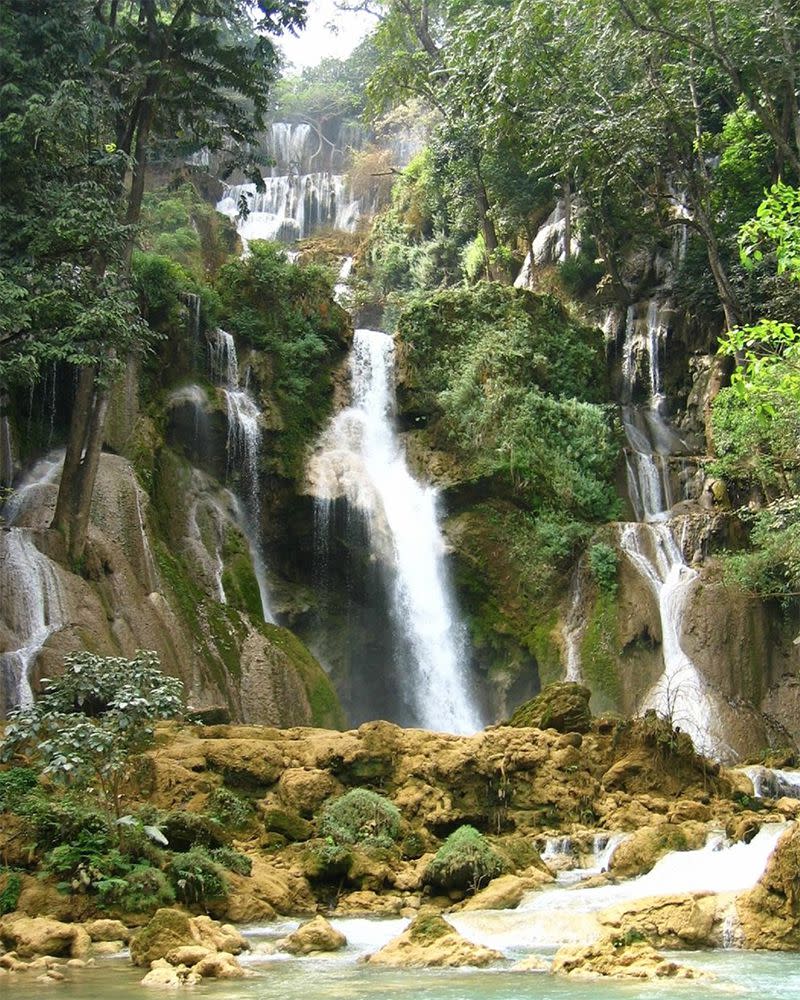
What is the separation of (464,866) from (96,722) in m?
4.70

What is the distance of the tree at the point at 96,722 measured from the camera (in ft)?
37.8

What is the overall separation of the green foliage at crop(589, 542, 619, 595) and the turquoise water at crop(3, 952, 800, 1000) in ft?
49.4

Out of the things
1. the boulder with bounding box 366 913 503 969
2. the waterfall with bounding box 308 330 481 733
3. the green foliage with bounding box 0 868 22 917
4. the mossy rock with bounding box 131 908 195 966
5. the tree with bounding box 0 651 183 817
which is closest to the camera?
the mossy rock with bounding box 131 908 195 966

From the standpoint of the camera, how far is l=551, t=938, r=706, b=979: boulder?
8.08 meters

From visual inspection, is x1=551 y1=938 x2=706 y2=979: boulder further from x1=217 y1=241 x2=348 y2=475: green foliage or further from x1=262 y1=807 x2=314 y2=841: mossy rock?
x1=217 y1=241 x2=348 y2=475: green foliage

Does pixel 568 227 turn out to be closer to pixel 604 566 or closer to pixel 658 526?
pixel 658 526

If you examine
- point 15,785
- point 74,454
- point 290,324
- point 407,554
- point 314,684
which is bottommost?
point 15,785

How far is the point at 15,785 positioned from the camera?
473 inches

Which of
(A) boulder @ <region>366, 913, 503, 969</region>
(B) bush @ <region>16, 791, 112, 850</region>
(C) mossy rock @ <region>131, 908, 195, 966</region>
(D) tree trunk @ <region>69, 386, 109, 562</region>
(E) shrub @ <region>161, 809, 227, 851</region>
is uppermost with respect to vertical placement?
(D) tree trunk @ <region>69, 386, 109, 562</region>

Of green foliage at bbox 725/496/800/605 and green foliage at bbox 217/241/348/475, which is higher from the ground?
green foliage at bbox 217/241/348/475

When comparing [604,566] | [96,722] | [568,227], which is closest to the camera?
[96,722]

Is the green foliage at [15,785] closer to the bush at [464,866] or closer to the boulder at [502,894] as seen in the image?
the bush at [464,866]

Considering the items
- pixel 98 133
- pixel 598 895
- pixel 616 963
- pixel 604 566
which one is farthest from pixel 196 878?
pixel 98 133

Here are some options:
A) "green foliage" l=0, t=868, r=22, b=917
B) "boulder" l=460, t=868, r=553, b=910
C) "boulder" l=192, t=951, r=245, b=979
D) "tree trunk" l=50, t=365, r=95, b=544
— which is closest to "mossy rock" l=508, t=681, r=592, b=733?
"boulder" l=460, t=868, r=553, b=910
